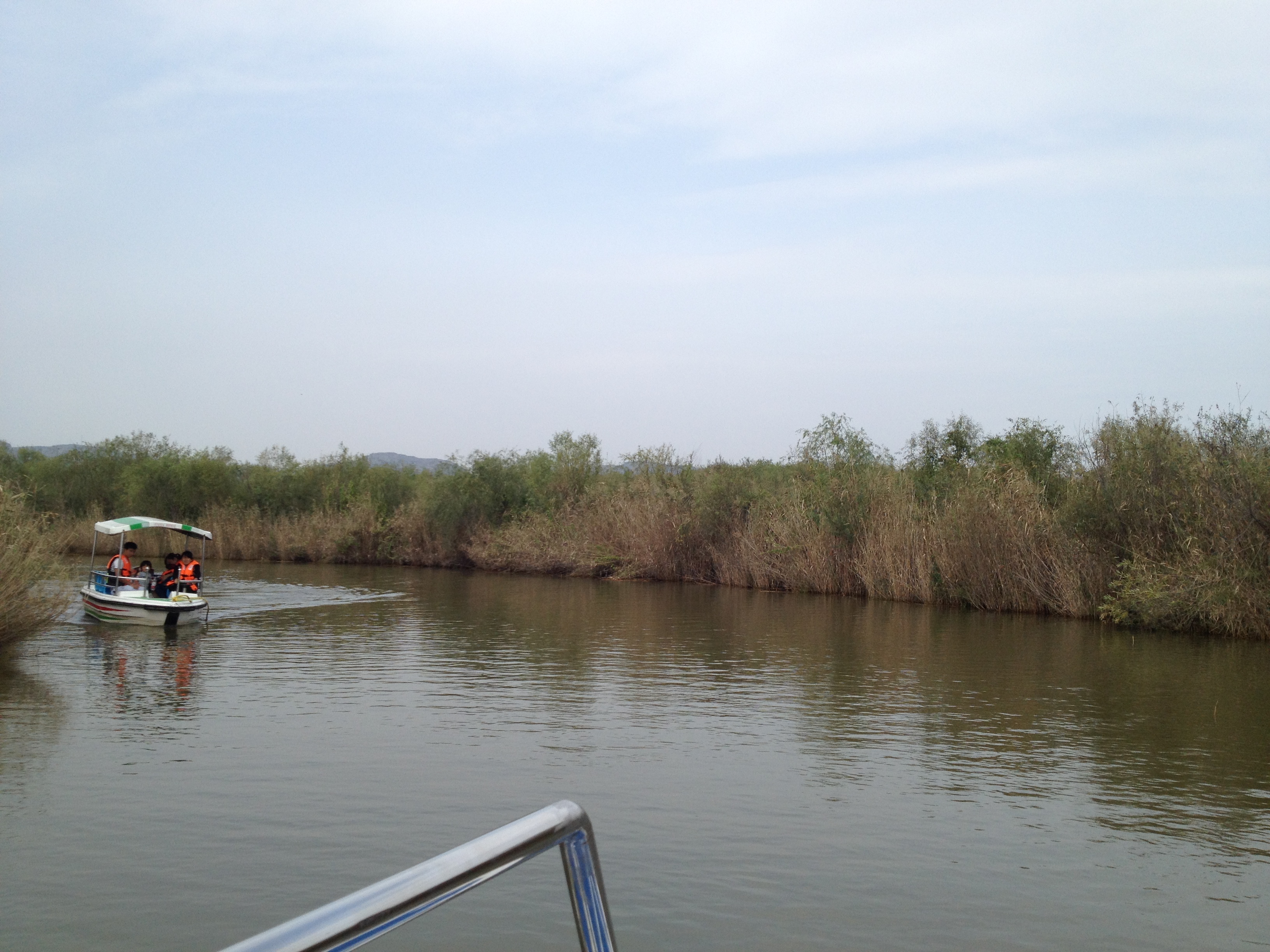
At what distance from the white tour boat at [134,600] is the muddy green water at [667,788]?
127 cm

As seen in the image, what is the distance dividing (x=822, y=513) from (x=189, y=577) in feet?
62.8

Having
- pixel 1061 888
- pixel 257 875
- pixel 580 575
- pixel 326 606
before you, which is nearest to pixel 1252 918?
pixel 1061 888

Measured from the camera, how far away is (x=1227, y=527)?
24.4 metres

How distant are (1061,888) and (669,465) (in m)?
38.1

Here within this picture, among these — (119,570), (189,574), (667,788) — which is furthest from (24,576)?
(667,788)

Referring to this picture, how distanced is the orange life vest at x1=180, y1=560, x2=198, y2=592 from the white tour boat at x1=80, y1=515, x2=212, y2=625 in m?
0.02

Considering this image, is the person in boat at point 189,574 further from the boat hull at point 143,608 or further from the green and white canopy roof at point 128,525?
the green and white canopy roof at point 128,525

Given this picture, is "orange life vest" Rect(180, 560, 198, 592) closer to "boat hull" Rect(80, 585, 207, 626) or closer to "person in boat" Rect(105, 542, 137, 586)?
"boat hull" Rect(80, 585, 207, 626)

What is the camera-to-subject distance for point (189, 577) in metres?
25.4

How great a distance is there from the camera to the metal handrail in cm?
124

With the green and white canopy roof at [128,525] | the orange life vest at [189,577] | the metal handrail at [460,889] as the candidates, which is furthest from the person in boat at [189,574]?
the metal handrail at [460,889]

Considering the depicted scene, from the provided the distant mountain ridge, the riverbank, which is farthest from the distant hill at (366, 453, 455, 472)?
the riverbank

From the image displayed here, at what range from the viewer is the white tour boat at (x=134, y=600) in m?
23.5

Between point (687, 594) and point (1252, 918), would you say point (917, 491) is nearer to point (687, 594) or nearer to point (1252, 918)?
point (687, 594)
